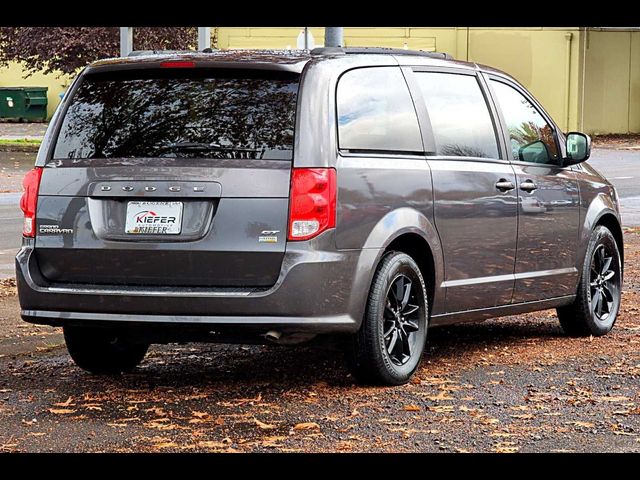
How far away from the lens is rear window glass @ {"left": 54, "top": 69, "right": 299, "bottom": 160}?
24.0ft

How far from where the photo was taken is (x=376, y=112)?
780 centimetres

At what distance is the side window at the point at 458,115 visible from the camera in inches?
325

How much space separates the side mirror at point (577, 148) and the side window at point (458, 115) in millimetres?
757

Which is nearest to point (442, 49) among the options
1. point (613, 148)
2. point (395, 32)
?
point (395, 32)

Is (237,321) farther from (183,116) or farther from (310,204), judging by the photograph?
(183,116)

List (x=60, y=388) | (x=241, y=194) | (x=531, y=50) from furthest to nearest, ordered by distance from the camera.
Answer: (x=531, y=50) < (x=60, y=388) < (x=241, y=194)

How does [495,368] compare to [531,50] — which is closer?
[495,368]

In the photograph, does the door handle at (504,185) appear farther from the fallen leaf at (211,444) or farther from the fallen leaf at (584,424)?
the fallen leaf at (211,444)

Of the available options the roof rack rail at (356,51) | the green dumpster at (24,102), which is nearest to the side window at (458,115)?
the roof rack rail at (356,51)

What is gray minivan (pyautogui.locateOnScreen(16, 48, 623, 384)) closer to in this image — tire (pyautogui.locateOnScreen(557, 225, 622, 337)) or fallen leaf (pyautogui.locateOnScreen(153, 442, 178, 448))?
fallen leaf (pyautogui.locateOnScreen(153, 442, 178, 448))

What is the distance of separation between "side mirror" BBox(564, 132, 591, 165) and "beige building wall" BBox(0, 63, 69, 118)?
45.1m

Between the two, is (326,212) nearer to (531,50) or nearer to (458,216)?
(458,216)

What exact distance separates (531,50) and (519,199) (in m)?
38.3

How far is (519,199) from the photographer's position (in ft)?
28.8
